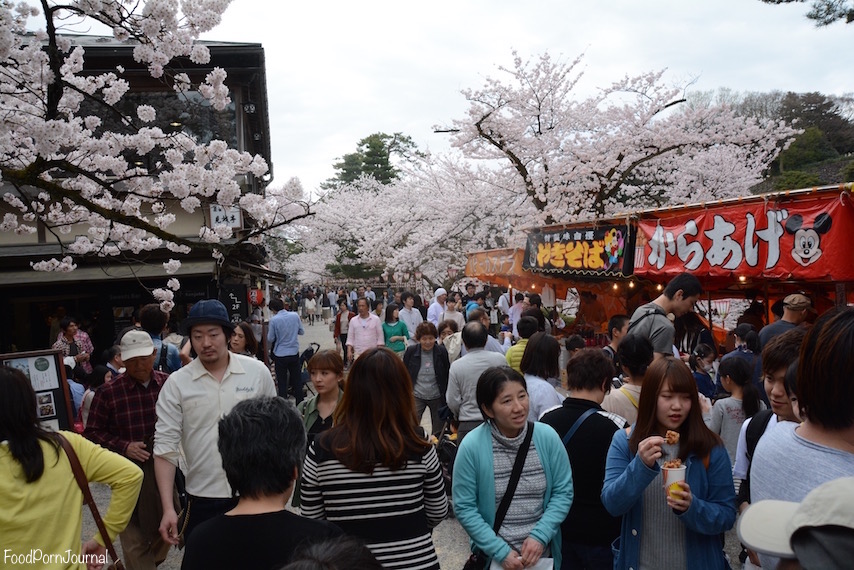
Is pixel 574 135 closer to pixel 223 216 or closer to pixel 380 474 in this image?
pixel 223 216

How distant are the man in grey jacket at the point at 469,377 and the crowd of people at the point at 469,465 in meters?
0.67

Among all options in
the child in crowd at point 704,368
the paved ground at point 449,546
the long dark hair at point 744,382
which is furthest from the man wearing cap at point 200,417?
the child in crowd at point 704,368

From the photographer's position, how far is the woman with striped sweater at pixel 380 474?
2.57 m

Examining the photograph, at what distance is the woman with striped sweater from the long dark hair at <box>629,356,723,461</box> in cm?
102

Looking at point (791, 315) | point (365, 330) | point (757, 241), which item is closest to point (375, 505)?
point (791, 315)

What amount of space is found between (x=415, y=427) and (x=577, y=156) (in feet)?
52.3

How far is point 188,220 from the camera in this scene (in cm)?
1379

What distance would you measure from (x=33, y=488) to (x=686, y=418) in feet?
9.21

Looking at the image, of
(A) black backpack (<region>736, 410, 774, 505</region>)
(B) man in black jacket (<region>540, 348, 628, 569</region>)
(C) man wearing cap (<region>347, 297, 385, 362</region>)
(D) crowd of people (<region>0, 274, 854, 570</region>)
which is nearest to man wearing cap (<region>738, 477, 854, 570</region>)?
(D) crowd of people (<region>0, 274, 854, 570</region>)

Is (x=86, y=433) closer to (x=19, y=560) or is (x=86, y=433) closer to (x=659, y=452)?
(x=19, y=560)

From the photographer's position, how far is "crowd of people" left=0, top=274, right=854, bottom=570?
179cm

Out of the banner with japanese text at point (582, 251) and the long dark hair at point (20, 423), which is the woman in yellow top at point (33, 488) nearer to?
the long dark hair at point (20, 423)

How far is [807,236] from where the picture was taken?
21.9ft

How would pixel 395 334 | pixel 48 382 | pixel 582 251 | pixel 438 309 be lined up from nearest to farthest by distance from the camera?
pixel 48 382 < pixel 395 334 < pixel 582 251 < pixel 438 309
